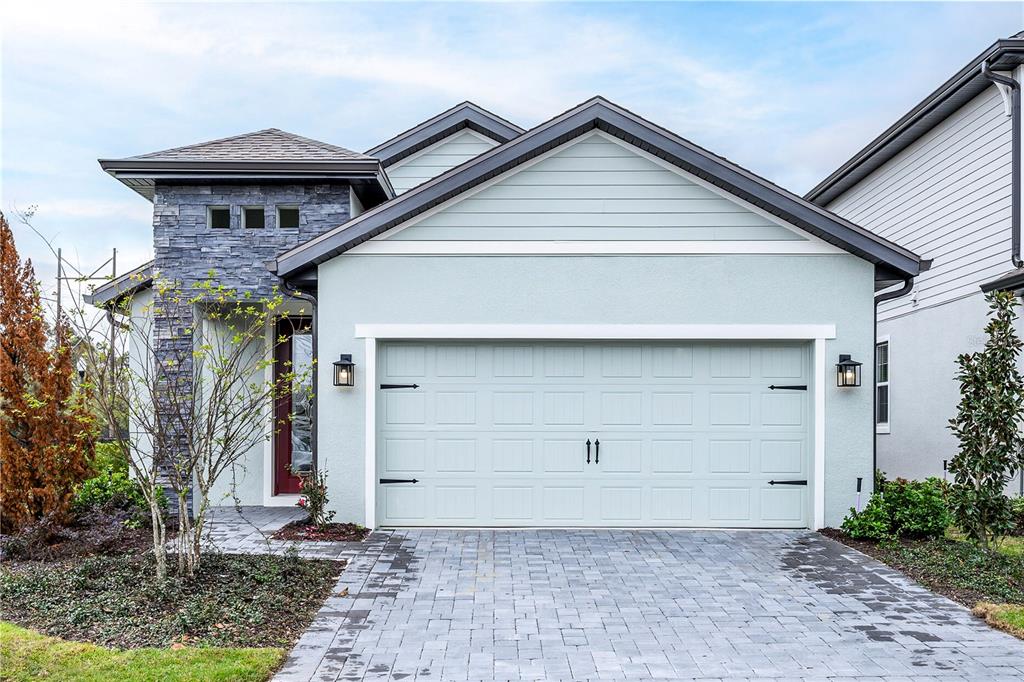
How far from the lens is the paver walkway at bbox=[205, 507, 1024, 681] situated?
540 cm

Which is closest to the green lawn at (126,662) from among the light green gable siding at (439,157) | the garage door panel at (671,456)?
the garage door panel at (671,456)

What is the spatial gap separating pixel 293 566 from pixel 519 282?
4266 millimetres

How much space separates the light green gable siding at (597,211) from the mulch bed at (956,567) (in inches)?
147

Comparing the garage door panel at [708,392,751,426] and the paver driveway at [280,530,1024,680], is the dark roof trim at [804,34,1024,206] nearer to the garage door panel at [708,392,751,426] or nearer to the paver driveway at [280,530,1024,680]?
the garage door panel at [708,392,751,426]

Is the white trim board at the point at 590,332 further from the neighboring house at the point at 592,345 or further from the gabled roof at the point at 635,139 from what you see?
the gabled roof at the point at 635,139

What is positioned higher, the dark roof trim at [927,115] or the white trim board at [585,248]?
the dark roof trim at [927,115]

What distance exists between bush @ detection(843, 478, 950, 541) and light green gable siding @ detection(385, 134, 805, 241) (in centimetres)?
326

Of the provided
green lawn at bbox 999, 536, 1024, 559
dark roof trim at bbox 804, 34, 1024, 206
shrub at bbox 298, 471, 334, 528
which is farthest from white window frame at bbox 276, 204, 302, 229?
dark roof trim at bbox 804, 34, 1024, 206

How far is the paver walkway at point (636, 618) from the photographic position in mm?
5398

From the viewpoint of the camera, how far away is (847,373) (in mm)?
9891

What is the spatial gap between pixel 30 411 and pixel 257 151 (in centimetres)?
449

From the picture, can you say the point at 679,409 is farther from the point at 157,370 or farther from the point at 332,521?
the point at 157,370

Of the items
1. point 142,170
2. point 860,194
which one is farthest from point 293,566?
point 860,194

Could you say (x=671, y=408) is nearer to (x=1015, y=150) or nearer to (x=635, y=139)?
(x=635, y=139)
